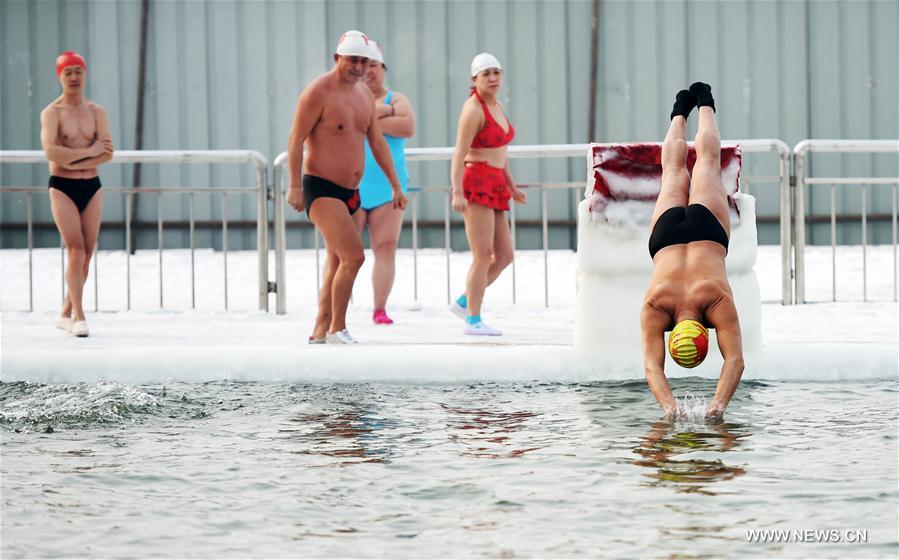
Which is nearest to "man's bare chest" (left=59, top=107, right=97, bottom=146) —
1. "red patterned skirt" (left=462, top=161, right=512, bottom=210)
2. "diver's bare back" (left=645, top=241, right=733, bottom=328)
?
"red patterned skirt" (left=462, top=161, right=512, bottom=210)

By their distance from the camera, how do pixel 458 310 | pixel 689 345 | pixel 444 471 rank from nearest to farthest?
pixel 444 471
pixel 689 345
pixel 458 310

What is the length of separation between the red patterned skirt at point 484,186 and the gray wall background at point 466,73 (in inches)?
246

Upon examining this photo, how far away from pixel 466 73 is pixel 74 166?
6764 mm

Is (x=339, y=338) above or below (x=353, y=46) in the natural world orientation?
below

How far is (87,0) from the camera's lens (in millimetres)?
13586

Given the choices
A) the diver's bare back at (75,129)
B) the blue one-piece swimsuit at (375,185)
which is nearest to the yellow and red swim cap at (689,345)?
the blue one-piece swimsuit at (375,185)

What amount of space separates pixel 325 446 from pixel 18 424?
123 cm

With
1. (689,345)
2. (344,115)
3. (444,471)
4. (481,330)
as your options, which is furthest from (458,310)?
(444,471)

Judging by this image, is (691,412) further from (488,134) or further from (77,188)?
(77,188)

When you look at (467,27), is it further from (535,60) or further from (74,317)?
(74,317)

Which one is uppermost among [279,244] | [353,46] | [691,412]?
[353,46]

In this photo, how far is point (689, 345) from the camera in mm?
4363

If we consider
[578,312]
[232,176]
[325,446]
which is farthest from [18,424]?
[232,176]
